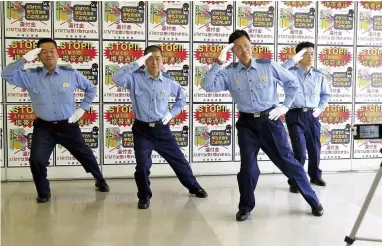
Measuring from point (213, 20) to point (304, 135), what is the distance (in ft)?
5.95

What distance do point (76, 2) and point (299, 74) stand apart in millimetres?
2771

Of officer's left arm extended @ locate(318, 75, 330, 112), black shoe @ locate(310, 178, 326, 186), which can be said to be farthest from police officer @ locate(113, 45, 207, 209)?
officer's left arm extended @ locate(318, 75, 330, 112)

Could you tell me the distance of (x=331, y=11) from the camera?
591cm

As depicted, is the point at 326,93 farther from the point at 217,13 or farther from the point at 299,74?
the point at 217,13

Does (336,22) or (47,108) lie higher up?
(336,22)

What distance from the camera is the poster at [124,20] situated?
5.46 m

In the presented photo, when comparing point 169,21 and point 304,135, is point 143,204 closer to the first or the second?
point 304,135

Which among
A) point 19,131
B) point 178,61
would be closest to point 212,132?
point 178,61

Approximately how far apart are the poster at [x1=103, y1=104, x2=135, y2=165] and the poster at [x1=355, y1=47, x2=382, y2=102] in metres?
3.06

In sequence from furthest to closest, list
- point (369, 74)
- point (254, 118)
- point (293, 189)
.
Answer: point (369, 74), point (293, 189), point (254, 118)

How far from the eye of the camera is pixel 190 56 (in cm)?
566

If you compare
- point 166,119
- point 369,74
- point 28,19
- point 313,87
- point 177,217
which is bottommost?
point 177,217

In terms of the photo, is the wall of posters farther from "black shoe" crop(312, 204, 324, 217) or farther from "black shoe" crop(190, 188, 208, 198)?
"black shoe" crop(312, 204, 324, 217)

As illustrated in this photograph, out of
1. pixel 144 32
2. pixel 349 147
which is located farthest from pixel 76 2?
pixel 349 147
